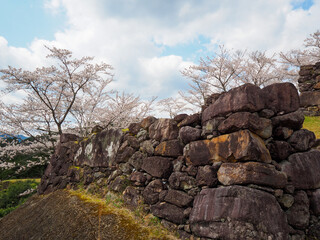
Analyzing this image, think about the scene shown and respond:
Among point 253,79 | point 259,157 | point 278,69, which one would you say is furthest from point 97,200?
point 278,69

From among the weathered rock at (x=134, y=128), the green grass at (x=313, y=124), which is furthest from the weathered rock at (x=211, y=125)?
the green grass at (x=313, y=124)

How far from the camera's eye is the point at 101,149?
5.61 meters

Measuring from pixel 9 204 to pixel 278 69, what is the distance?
85.2 ft

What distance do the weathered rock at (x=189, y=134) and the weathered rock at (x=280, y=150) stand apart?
1.24 metres

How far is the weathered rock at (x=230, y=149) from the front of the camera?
2633 mm

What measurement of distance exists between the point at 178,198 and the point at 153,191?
664 millimetres

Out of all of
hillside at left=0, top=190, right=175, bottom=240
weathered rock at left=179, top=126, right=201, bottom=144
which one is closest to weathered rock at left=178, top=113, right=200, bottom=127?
weathered rock at left=179, top=126, right=201, bottom=144

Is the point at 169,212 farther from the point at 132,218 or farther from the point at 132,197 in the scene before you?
the point at 132,197

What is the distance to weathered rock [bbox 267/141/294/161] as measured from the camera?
292 cm

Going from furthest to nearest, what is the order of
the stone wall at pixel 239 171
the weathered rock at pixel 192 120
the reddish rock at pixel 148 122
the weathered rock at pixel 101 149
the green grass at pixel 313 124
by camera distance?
1. the green grass at pixel 313 124
2. the weathered rock at pixel 101 149
3. the reddish rock at pixel 148 122
4. the weathered rock at pixel 192 120
5. the stone wall at pixel 239 171

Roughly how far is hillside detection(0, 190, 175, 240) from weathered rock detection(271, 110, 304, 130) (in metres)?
2.77

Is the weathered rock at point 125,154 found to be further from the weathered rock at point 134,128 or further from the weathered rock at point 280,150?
the weathered rock at point 280,150

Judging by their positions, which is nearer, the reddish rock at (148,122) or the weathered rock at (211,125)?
the weathered rock at (211,125)

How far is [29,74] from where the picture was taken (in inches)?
416
